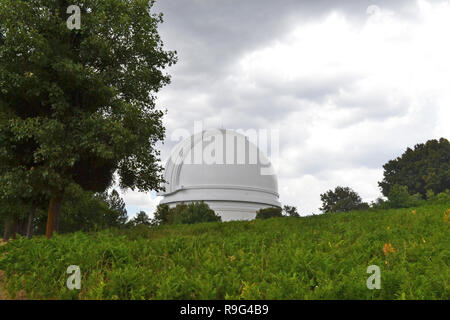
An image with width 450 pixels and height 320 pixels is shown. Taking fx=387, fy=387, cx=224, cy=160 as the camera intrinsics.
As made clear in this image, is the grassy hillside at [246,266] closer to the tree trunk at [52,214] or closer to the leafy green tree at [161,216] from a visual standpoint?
the tree trunk at [52,214]

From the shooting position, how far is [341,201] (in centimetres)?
6956

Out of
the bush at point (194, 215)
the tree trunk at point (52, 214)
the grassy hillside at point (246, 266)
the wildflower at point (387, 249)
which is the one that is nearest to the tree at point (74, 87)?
the tree trunk at point (52, 214)

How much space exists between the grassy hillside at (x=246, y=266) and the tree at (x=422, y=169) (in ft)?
167

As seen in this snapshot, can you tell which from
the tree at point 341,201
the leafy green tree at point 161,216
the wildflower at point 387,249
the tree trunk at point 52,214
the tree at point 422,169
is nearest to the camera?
the wildflower at point 387,249

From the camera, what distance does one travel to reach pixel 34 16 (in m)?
14.8

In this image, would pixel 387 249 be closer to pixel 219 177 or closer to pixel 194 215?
pixel 194 215

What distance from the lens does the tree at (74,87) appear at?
45.0 feet

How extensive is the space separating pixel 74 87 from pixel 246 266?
1110 cm

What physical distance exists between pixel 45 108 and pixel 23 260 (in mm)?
8532

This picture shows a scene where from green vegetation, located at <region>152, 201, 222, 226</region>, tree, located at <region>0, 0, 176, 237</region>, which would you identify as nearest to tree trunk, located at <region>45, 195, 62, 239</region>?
tree, located at <region>0, 0, 176, 237</region>

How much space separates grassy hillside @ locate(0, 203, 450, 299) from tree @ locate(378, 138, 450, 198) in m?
51.0

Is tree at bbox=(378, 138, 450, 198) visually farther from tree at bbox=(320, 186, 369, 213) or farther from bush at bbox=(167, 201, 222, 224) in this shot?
bush at bbox=(167, 201, 222, 224)
